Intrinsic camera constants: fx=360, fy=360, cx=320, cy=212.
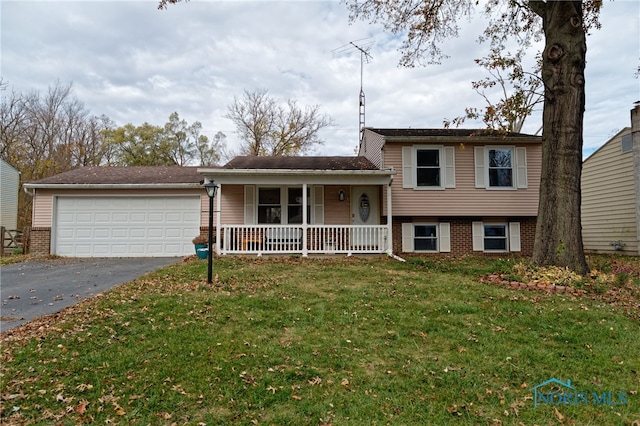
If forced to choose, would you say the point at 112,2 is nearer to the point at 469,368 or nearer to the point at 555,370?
the point at 469,368

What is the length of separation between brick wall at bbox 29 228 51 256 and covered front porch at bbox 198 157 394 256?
5.11 metres

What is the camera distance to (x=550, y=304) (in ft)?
17.4

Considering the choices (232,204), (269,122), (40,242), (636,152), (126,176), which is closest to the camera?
(636,152)

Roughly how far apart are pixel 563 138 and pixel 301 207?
7.58m

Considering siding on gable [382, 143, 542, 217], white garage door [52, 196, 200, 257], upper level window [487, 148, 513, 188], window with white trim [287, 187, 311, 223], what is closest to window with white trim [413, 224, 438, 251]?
siding on gable [382, 143, 542, 217]

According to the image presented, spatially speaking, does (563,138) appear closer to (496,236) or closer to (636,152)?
(496,236)

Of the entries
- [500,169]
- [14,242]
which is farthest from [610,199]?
[14,242]

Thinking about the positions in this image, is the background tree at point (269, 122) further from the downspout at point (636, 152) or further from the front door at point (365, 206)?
the downspout at point (636, 152)

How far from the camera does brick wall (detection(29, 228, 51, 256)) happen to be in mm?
11690

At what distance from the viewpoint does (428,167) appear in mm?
11781

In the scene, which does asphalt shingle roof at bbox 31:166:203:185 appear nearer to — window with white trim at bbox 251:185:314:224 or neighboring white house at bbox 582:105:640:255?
window with white trim at bbox 251:185:314:224

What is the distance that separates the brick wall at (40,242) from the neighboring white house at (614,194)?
18.6 meters

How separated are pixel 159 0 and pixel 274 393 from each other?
28.3ft

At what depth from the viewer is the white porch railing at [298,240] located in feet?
35.0
